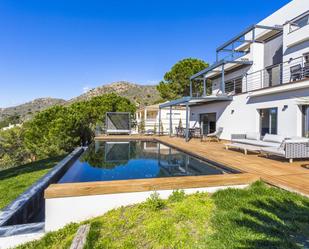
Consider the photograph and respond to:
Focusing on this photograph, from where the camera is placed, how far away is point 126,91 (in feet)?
227

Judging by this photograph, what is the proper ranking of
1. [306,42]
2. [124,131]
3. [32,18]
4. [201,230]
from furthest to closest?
[124,131], [32,18], [306,42], [201,230]

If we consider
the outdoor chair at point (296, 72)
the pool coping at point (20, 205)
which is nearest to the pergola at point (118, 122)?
the outdoor chair at point (296, 72)

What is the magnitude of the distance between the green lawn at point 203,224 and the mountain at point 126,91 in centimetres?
5506

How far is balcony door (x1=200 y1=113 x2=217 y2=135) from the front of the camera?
53.9ft

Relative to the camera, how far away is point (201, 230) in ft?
9.21

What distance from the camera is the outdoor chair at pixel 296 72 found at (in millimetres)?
10285

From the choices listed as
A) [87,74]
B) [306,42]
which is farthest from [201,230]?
[87,74]

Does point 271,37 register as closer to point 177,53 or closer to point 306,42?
point 306,42

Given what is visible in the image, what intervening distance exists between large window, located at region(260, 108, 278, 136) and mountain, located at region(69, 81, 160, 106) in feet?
156

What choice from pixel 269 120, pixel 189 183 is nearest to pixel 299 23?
pixel 269 120

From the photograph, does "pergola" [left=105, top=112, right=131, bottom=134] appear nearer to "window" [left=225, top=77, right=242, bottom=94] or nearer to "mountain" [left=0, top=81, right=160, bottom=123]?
"window" [left=225, top=77, right=242, bottom=94]

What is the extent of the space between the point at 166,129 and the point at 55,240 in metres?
19.3

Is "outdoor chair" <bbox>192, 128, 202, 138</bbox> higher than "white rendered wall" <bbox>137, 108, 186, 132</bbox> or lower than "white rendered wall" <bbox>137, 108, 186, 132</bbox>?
lower

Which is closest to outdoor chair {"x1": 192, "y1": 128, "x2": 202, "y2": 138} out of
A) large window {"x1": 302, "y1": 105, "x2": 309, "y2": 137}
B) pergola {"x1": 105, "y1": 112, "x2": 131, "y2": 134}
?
pergola {"x1": 105, "y1": 112, "x2": 131, "y2": 134}
